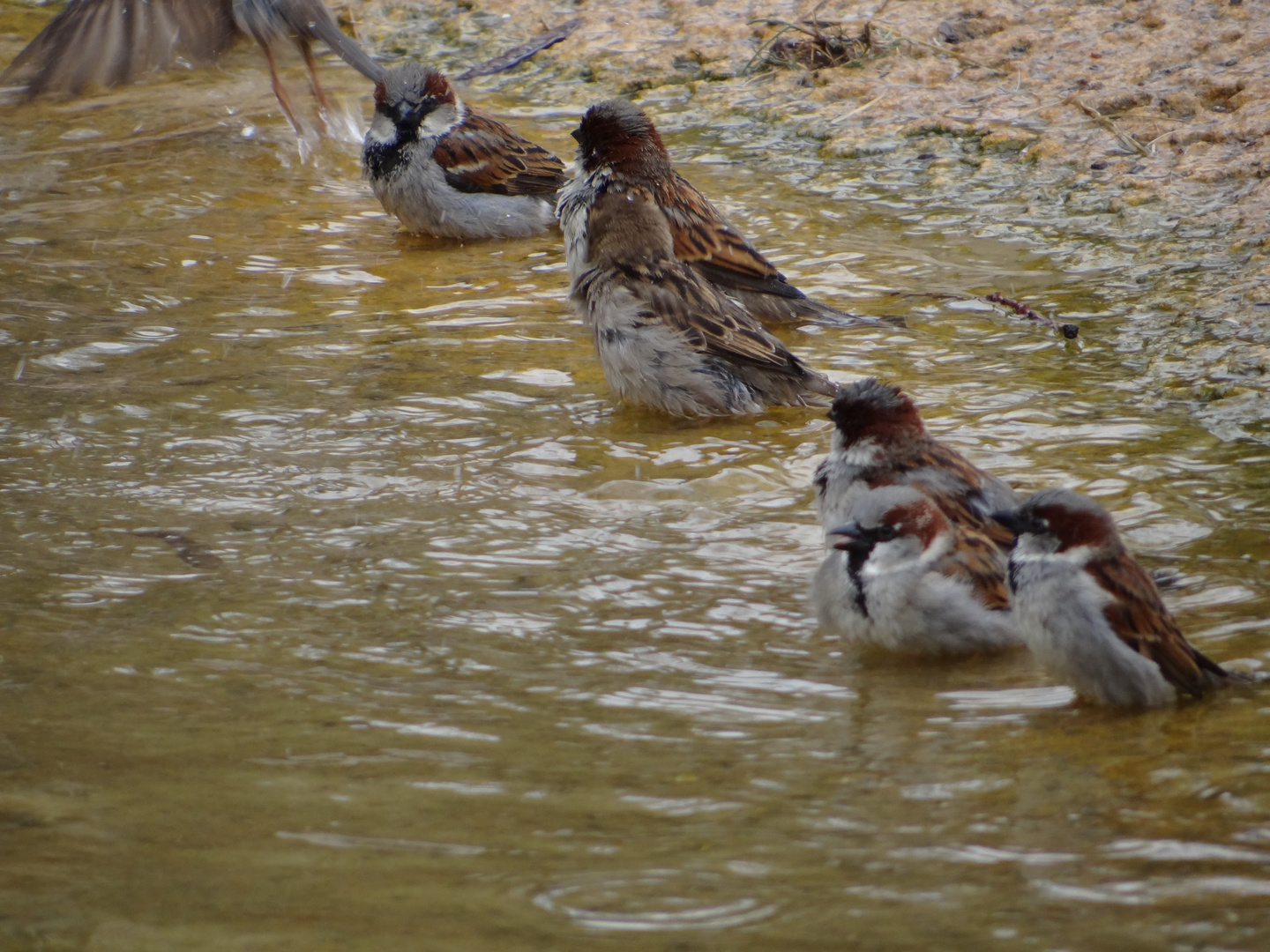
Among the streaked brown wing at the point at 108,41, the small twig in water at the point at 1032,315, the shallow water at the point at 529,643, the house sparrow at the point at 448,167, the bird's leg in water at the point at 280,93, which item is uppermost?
the streaked brown wing at the point at 108,41

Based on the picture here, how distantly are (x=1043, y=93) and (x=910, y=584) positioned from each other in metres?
5.33

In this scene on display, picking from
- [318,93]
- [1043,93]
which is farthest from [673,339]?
[318,93]

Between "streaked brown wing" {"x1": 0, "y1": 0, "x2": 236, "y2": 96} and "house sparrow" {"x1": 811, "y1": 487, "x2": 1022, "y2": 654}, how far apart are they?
5.51 metres

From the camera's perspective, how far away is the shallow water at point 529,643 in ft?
7.14

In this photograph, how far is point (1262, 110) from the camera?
22.5ft

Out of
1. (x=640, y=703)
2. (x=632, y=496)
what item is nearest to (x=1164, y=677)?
(x=640, y=703)

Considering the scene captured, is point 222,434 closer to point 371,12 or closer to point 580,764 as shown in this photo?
point 580,764

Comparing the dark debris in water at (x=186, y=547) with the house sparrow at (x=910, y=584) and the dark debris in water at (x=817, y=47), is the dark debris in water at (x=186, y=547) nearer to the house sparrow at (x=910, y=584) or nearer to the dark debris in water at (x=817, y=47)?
the house sparrow at (x=910, y=584)

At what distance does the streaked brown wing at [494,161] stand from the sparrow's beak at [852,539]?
4.21 meters

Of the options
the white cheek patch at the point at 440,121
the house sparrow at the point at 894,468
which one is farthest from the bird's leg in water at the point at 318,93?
the house sparrow at the point at 894,468

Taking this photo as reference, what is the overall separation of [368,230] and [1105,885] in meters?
5.99

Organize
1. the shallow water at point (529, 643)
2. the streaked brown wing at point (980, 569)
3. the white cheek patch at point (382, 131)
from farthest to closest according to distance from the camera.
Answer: the white cheek patch at point (382, 131) < the streaked brown wing at point (980, 569) < the shallow water at point (529, 643)

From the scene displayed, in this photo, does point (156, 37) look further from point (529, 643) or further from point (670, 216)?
point (529, 643)

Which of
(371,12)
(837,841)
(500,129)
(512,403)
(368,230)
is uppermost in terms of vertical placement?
(371,12)
